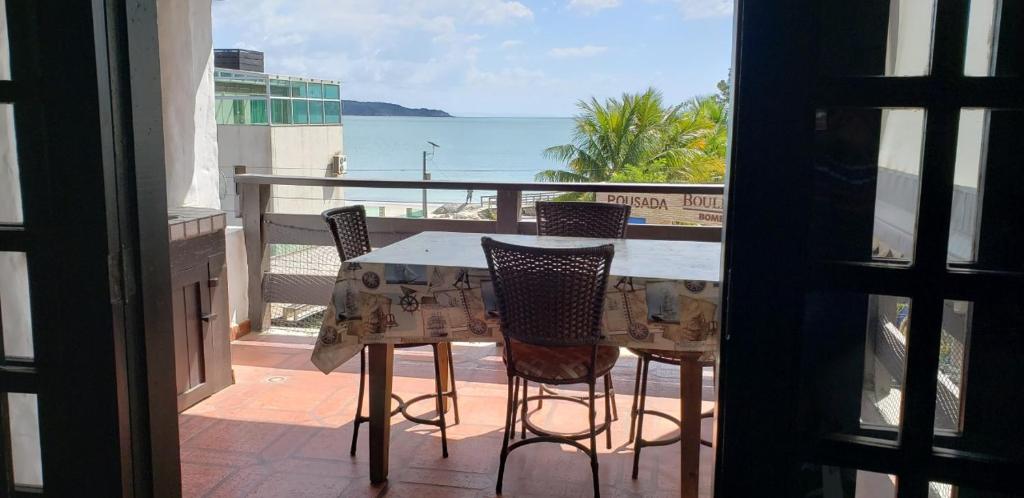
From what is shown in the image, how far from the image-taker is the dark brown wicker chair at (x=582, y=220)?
3.58 metres

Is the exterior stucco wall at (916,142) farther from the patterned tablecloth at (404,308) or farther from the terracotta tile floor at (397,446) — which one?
the terracotta tile floor at (397,446)

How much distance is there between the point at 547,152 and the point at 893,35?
15.4 metres

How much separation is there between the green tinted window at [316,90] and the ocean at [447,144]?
619 inches

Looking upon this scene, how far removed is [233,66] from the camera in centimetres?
2320

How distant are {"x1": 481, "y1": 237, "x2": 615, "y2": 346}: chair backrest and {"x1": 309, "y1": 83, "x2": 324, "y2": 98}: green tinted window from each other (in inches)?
1090

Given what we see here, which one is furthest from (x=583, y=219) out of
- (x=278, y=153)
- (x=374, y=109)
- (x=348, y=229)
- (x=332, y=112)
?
(x=374, y=109)

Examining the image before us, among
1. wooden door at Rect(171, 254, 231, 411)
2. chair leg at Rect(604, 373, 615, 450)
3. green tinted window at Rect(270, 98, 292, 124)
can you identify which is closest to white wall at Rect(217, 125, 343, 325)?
green tinted window at Rect(270, 98, 292, 124)

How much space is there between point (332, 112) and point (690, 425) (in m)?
30.4

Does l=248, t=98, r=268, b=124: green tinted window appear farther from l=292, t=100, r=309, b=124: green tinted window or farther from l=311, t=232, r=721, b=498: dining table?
l=311, t=232, r=721, b=498: dining table

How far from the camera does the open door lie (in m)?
0.87

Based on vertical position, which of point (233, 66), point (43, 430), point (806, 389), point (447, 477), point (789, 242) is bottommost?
point (447, 477)

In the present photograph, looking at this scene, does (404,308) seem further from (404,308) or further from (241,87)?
(241,87)

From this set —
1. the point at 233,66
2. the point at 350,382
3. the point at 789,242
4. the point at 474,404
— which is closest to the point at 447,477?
the point at 474,404

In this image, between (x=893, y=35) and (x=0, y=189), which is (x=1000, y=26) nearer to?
(x=893, y=35)
